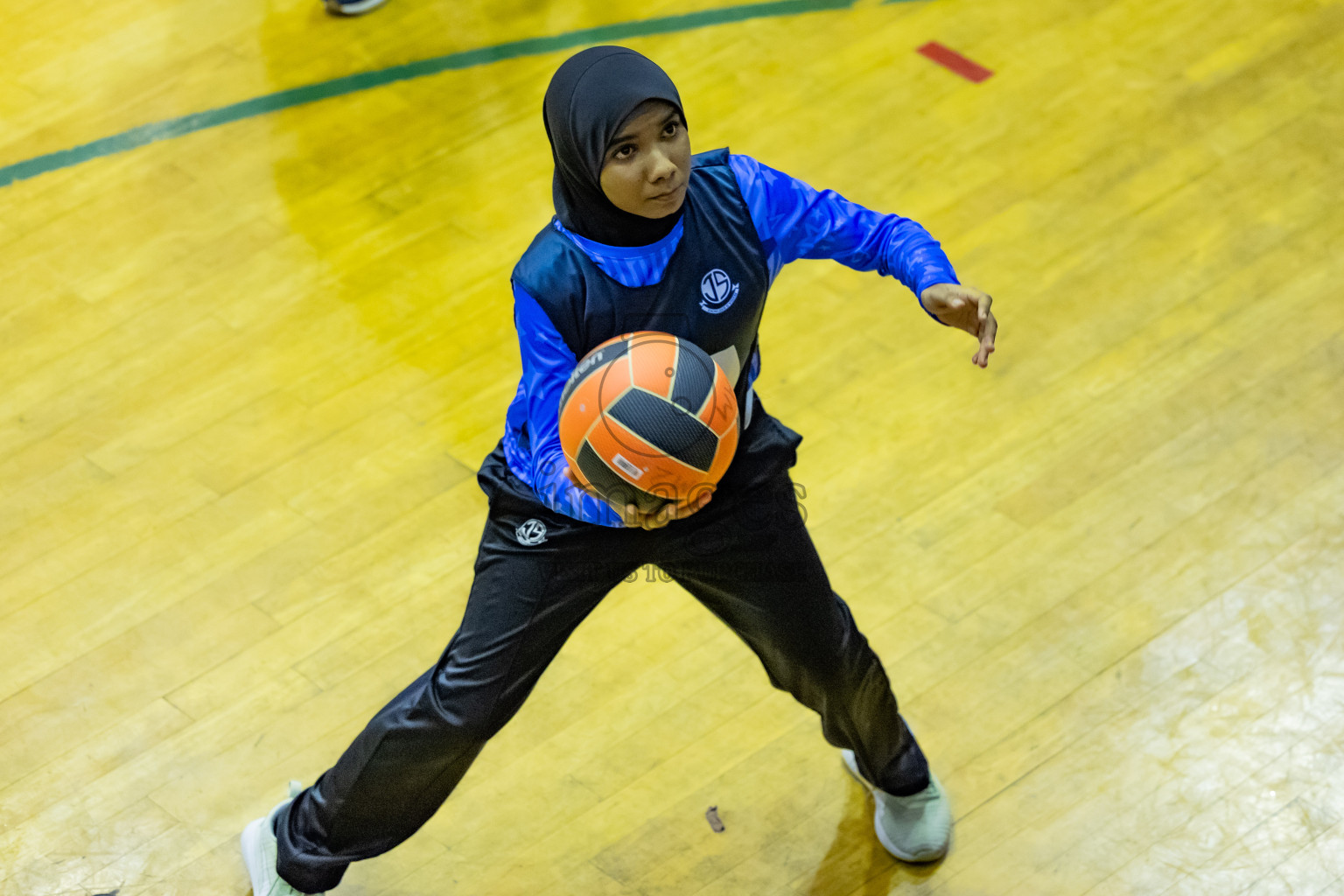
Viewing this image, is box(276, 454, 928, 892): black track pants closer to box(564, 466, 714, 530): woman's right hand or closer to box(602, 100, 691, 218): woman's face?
box(564, 466, 714, 530): woman's right hand

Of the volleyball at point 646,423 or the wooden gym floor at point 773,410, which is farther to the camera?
the wooden gym floor at point 773,410

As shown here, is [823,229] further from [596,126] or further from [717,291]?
[596,126]

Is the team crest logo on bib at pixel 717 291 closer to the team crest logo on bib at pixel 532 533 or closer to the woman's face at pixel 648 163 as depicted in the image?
the woman's face at pixel 648 163

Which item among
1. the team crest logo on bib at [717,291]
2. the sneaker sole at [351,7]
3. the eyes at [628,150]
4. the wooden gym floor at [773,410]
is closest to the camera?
the eyes at [628,150]

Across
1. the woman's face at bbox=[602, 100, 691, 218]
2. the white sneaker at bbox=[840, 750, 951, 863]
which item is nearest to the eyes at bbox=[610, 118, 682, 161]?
the woman's face at bbox=[602, 100, 691, 218]

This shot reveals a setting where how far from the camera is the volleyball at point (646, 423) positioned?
2.30 metres

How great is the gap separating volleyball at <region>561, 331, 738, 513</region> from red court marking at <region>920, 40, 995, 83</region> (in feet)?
11.1

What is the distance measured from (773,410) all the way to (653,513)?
1.85 metres

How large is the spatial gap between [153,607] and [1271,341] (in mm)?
3297

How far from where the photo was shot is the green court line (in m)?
5.23

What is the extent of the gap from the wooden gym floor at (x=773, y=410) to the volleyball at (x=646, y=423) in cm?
116

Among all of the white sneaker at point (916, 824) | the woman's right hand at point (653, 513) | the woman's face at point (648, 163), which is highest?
the woman's face at point (648, 163)

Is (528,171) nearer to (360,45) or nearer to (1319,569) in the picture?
(360,45)

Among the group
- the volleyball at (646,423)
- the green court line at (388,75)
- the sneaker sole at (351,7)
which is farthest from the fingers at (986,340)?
the sneaker sole at (351,7)
